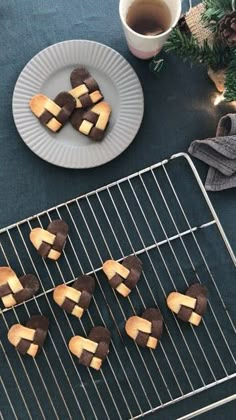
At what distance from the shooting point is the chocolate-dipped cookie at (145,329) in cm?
103

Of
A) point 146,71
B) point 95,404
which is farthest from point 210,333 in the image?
point 146,71

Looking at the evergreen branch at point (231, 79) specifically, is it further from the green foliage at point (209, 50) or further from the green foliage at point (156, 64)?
the green foliage at point (156, 64)

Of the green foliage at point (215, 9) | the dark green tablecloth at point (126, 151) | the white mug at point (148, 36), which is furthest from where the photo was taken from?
the dark green tablecloth at point (126, 151)

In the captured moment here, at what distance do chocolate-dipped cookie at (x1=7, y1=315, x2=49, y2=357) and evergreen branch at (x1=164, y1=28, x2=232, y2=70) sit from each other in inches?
20.0

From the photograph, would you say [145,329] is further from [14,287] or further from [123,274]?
[14,287]

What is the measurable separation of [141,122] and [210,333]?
1.29 ft

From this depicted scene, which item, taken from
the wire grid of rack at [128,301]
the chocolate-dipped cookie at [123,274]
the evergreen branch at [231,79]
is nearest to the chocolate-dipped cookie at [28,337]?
the wire grid of rack at [128,301]

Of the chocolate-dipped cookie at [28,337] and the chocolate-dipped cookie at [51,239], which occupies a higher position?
the chocolate-dipped cookie at [51,239]

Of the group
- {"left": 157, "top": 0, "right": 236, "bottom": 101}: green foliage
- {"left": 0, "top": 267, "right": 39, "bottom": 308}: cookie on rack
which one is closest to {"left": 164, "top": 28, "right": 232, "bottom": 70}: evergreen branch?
{"left": 157, "top": 0, "right": 236, "bottom": 101}: green foliage

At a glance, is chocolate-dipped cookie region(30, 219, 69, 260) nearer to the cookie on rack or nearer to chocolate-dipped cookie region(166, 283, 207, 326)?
the cookie on rack

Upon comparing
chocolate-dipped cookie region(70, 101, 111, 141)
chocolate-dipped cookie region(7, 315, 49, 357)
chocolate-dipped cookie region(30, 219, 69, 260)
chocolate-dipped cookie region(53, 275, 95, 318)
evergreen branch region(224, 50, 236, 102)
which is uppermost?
chocolate-dipped cookie region(70, 101, 111, 141)

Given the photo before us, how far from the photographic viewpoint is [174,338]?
108 centimetres

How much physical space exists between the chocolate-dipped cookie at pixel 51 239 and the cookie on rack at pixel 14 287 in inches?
2.2

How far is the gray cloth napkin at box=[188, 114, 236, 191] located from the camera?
1.04 m
